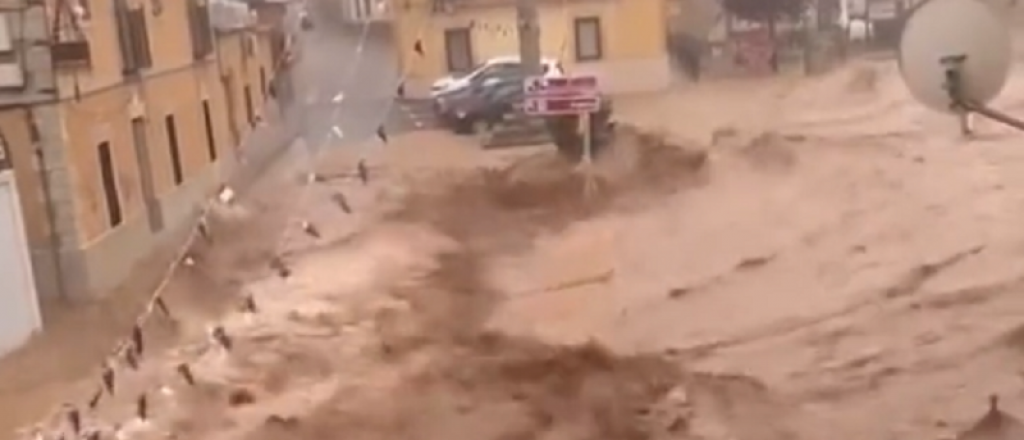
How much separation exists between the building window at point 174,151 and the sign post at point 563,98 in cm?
70

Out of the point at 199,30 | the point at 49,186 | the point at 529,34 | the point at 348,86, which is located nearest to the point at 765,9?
the point at 529,34

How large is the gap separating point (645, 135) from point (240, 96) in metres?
0.86

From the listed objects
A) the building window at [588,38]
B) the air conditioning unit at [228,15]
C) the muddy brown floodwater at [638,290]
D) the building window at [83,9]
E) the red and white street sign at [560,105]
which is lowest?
the muddy brown floodwater at [638,290]

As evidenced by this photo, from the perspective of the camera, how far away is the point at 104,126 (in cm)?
182

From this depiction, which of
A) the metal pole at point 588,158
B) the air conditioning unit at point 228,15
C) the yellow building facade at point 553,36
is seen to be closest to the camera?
the air conditioning unit at point 228,15

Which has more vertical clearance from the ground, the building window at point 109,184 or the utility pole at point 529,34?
the utility pole at point 529,34

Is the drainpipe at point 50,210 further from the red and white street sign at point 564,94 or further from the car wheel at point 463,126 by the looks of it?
the red and white street sign at point 564,94

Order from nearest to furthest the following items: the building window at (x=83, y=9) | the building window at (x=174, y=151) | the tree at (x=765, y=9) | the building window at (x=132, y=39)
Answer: the building window at (x=83, y=9) < the building window at (x=132, y=39) < the building window at (x=174, y=151) < the tree at (x=765, y=9)

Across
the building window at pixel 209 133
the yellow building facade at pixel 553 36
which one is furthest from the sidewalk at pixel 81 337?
the yellow building facade at pixel 553 36

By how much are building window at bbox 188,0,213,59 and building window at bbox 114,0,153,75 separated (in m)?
0.12

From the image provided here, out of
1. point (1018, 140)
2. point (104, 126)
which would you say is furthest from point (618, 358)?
point (1018, 140)

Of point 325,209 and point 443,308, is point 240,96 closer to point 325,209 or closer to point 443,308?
point 325,209

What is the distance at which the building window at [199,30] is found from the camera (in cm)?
203

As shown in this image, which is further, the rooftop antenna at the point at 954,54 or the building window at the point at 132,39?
the building window at the point at 132,39
